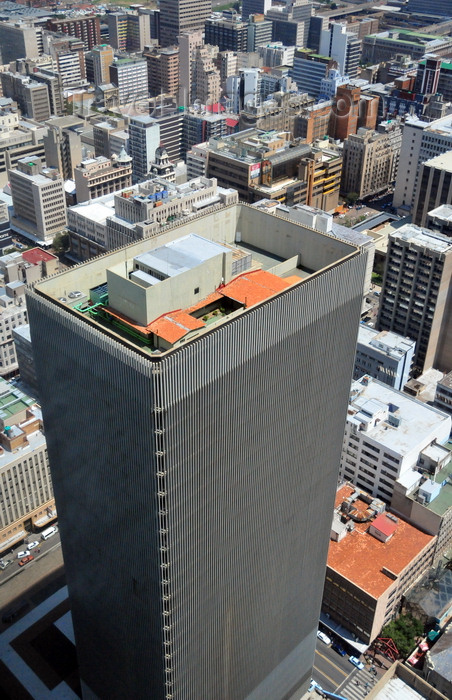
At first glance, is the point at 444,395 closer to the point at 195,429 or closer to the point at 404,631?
the point at 404,631

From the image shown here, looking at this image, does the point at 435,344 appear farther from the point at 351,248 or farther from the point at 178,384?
the point at 178,384

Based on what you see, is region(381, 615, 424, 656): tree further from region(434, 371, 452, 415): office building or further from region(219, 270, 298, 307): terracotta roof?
region(219, 270, 298, 307): terracotta roof

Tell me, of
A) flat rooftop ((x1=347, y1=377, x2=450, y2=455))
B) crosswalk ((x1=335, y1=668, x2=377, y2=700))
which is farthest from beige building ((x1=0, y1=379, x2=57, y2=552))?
crosswalk ((x1=335, y1=668, x2=377, y2=700))

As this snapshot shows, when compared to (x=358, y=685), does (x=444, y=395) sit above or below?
above

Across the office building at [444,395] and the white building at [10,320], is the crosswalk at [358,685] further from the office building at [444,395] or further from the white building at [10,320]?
the white building at [10,320]

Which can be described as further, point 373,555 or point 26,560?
point 26,560

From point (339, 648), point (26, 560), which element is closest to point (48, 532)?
point (26, 560)

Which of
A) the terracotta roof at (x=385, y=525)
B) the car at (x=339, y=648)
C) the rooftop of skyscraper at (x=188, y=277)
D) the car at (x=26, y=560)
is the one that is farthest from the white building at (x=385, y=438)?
the rooftop of skyscraper at (x=188, y=277)
